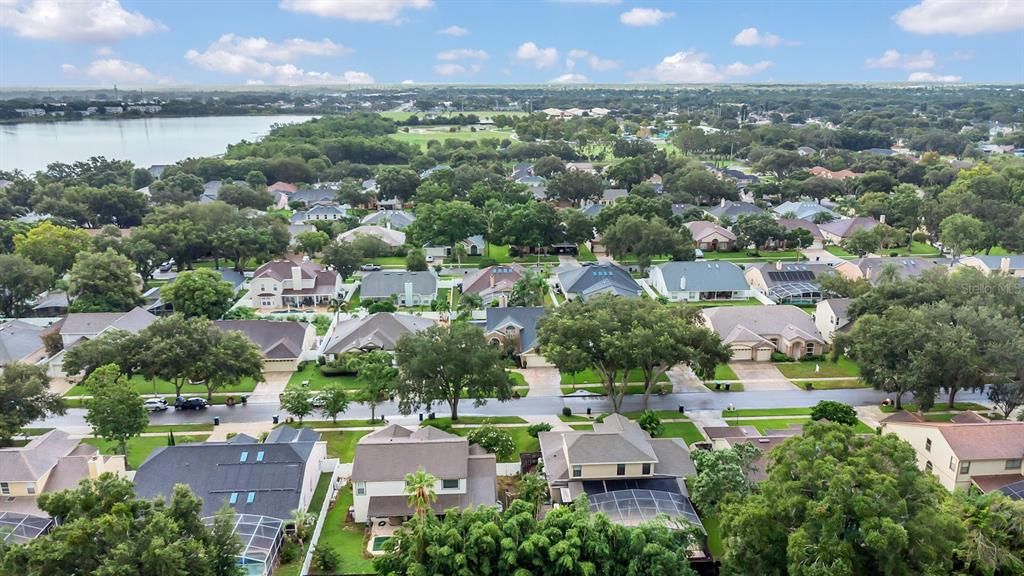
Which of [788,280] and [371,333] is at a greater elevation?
[371,333]

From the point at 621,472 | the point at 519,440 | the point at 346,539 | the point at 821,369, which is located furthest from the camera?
the point at 821,369

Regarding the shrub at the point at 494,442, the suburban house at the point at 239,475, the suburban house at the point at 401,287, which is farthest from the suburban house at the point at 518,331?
the suburban house at the point at 239,475

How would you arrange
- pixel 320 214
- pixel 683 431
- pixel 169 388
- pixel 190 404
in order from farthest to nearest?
1. pixel 320 214
2. pixel 169 388
3. pixel 190 404
4. pixel 683 431

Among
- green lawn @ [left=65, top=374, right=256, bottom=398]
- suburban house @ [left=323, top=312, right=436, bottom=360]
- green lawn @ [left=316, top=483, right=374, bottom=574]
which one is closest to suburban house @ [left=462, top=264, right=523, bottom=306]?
suburban house @ [left=323, top=312, right=436, bottom=360]

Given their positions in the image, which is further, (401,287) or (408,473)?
(401,287)

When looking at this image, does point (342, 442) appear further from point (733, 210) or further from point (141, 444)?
point (733, 210)

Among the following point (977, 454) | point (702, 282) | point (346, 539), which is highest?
point (977, 454)

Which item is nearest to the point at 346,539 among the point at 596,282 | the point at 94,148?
the point at 596,282
